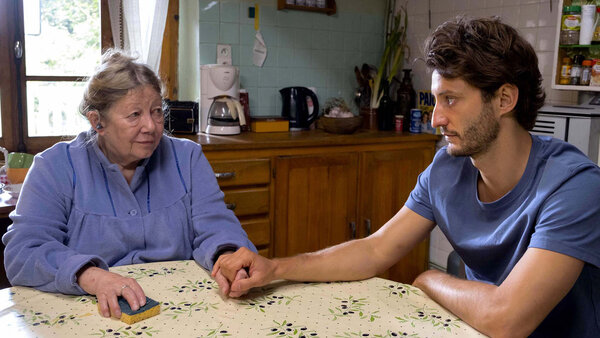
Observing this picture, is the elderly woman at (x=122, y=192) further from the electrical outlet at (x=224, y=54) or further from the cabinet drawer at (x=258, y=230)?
the electrical outlet at (x=224, y=54)

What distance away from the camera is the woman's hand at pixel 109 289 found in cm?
120

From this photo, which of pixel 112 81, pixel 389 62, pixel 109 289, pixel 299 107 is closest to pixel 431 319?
pixel 109 289

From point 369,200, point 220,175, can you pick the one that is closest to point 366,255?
point 220,175

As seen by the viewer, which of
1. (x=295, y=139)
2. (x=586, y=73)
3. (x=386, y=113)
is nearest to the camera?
(x=586, y=73)

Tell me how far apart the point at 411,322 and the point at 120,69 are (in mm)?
1088

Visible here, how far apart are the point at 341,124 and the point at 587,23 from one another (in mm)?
1371

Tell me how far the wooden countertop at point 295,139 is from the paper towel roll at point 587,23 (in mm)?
1127

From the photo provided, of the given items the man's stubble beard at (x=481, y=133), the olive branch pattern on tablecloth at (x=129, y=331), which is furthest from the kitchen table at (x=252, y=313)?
the man's stubble beard at (x=481, y=133)

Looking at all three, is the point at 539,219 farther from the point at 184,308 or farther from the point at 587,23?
the point at 587,23

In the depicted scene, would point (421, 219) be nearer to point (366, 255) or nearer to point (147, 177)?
point (366, 255)

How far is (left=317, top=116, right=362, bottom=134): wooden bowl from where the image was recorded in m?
3.36

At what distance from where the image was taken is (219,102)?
3203mm

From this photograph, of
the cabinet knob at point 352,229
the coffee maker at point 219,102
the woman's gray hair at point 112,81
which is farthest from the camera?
the cabinet knob at point 352,229

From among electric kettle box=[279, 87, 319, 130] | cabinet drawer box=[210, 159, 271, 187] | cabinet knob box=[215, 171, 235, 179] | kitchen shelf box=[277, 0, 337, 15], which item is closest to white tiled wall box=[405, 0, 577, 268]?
kitchen shelf box=[277, 0, 337, 15]
